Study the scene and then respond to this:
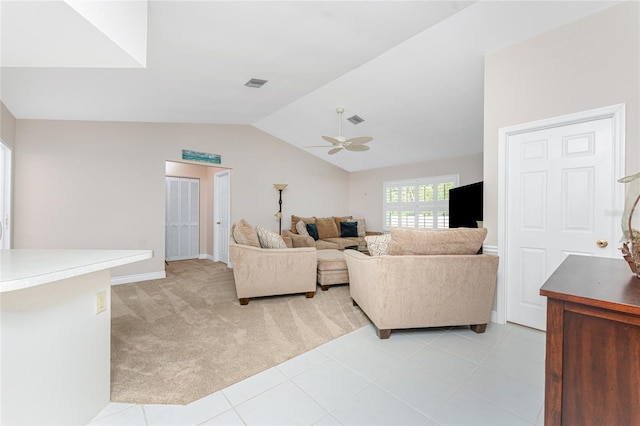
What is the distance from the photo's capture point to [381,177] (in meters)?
6.73

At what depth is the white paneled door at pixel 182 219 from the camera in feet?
20.0

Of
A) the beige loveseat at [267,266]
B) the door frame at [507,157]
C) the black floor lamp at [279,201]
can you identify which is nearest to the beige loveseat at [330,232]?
the black floor lamp at [279,201]

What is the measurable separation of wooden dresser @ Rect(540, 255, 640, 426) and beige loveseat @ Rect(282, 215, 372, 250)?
4.73 metres

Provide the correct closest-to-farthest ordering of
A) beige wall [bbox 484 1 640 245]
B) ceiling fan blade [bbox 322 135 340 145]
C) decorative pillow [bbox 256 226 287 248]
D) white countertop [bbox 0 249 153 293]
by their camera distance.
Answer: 1. white countertop [bbox 0 249 153 293]
2. beige wall [bbox 484 1 640 245]
3. decorative pillow [bbox 256 226 287 248]
4. ceiling fan blade [bbox 322 135 340 145]

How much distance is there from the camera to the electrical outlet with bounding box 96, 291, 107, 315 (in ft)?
4.95

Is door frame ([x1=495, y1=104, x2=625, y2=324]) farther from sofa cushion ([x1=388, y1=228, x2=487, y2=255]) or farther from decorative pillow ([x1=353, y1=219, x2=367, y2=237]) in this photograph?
decorative pillow ([x1=353, y1=219, x2=367, y2=237])

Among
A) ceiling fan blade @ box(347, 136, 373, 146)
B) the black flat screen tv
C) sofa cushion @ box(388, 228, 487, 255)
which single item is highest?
ceiling fan blade @ box(347, 136, 373, 146)

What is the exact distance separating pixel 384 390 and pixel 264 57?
10.2 feet

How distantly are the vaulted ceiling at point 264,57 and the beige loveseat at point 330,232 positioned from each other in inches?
94.8

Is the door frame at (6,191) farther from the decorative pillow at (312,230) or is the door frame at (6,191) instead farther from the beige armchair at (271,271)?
the decorative pillow at (312,230)

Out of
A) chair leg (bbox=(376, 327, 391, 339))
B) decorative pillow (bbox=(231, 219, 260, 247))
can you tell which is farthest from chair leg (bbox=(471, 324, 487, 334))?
decorative pillow (bbox=(231, 219, 260, 247))

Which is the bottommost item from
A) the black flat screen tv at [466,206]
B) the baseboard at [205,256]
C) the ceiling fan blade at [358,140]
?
the baseboard at [205,256]

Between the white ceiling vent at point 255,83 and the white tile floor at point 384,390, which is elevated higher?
the white ceiling vent at point 255,83

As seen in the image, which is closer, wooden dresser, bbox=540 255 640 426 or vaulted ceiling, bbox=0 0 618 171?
wooden dresser, bbox=540 255 640 426
